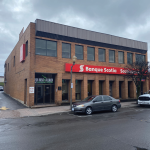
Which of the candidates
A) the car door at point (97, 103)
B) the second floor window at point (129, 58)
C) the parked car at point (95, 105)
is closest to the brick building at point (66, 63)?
the second floor window at point (129, 58)

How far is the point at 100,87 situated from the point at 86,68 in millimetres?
3804

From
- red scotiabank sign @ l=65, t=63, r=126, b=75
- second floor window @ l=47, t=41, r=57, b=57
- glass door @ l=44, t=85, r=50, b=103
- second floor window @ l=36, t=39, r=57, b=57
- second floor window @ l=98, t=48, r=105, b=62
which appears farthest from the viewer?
second floor window @ l=98, t=48, r=105, b=62

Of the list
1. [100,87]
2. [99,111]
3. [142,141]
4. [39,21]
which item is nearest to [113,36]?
[100,87]

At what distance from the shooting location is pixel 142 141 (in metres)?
5.63

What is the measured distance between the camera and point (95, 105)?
12.0 m

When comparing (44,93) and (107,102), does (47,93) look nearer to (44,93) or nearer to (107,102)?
(44,93)

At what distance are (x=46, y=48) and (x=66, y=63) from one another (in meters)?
2.75

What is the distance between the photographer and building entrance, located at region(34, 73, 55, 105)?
1645 centimetres

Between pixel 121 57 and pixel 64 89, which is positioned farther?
pixel 121 57

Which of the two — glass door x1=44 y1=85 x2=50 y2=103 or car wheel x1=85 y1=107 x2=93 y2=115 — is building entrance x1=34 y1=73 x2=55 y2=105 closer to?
glass door x1=44 y1=85 x2=50 y2=103

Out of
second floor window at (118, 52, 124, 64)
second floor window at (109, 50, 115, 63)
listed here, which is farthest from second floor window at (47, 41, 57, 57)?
second floor window at (118, 52, 124, 64)

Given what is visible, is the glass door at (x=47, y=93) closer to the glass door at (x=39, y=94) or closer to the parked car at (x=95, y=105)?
the glass door at (x=39, y=94)

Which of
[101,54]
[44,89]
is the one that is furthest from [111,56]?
[44,89]

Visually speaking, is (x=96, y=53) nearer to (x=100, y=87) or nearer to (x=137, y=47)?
(x=100, y=87)
